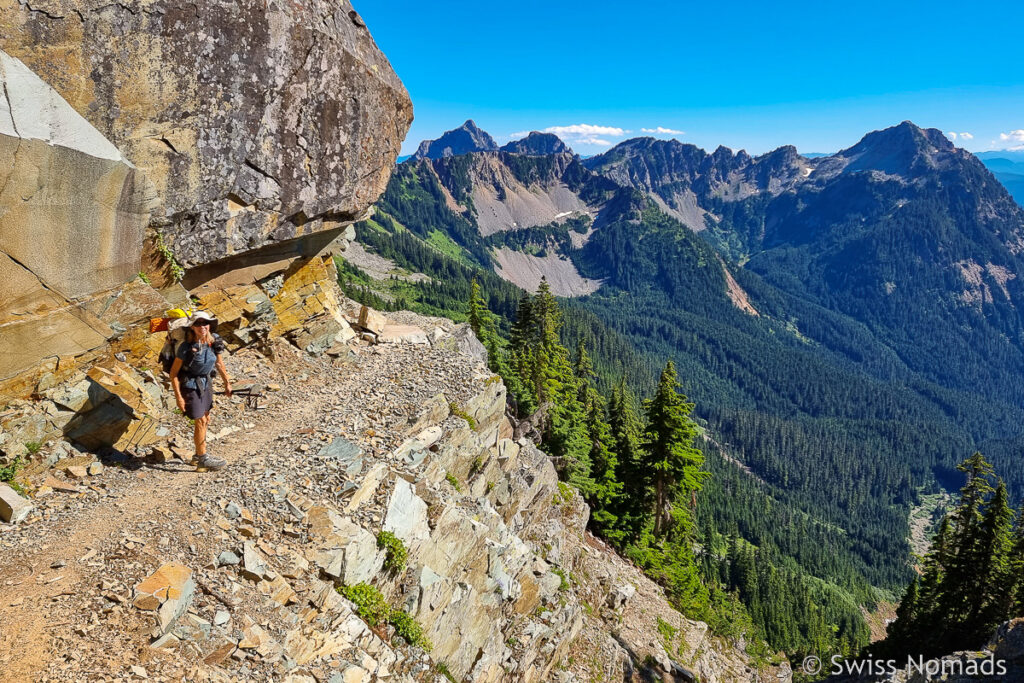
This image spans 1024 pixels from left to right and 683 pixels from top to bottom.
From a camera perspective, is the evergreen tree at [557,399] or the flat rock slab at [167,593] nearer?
the flat rock slab at [167,593]

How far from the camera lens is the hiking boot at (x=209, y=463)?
1242cm

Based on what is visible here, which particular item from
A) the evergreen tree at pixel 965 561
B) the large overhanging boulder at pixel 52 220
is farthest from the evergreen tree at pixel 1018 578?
the large overhanging boulder at pixel 52 220

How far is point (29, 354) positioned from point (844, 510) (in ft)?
710

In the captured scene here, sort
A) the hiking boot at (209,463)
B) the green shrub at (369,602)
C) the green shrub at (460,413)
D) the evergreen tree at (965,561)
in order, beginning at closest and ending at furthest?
the green shrub at (369,602) → the hiking boot at (209,463) → the green shrub at (460,413) → the evergreen tree at (965,561)

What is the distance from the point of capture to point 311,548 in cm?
1120

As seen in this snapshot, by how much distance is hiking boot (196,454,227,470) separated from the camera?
40.8ft

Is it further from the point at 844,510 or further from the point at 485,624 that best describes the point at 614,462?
the point at 844,510

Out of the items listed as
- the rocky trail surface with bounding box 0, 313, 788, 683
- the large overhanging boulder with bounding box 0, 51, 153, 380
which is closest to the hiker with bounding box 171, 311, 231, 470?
the rocky trail surface with bounding box 0, 313, 788, 683

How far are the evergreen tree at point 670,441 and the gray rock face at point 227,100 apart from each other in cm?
2463

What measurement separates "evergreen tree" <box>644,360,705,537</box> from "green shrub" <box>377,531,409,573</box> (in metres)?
25.3

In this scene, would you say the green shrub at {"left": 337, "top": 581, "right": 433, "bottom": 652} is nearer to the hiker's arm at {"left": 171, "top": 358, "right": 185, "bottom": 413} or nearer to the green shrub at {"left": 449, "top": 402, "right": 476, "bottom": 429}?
the hiker's arm at {"left": 171, "top": 358, "right": 185, "bottom": 413}

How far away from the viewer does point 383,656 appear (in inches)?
436

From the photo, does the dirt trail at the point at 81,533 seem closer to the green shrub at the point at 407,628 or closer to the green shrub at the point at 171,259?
the green shrub at the point at 171,259

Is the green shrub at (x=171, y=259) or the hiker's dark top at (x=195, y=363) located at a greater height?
the green shrub at (x=171, y=259)
